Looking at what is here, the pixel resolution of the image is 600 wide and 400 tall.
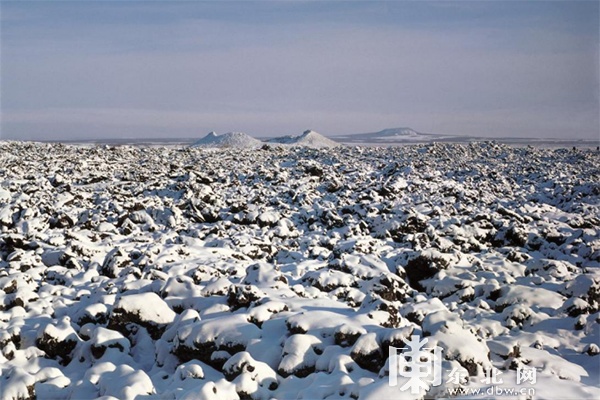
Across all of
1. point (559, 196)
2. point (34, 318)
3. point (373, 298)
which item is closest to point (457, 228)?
point (373, 298)

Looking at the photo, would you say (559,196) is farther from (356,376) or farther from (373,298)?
(356,376)

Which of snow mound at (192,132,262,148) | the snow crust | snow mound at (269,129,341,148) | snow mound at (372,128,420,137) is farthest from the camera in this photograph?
snow mound at (372,128,420,137)

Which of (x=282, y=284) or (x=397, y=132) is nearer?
(x=282, y=284)

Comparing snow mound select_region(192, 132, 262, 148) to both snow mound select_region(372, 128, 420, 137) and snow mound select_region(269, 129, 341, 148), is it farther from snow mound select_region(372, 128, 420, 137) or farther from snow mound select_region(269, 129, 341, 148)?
snow mound select_region(372, 128, 420, 137)

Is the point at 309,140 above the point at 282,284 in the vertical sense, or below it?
above

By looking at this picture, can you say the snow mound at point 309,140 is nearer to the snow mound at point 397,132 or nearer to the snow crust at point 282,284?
the snow crust at point 282,284

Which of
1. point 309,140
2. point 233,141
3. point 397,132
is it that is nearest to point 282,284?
point 233,141

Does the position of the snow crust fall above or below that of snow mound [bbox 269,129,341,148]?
below

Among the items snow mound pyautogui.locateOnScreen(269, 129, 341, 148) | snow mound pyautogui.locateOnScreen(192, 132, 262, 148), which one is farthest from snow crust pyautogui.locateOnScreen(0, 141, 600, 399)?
snow mound pyautogui.locateOnScreen(269, 129, 341, 148)

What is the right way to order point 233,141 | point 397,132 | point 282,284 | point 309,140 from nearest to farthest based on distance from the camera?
point 282,284 < point 233,141 < point 309,140 < point 397,132

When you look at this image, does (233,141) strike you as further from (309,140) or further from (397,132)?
(397,132)

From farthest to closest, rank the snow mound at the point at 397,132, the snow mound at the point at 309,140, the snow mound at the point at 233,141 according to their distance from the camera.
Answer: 1. the snow mound at the point at 397,132
2. the snow mound at the point at 309,140
3. the snow mound at the point at 233,141

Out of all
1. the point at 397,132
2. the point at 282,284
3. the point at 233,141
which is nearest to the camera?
the point at 282,284

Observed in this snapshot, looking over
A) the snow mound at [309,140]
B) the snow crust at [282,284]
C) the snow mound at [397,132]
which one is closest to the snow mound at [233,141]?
the snow mound at [309,140]
